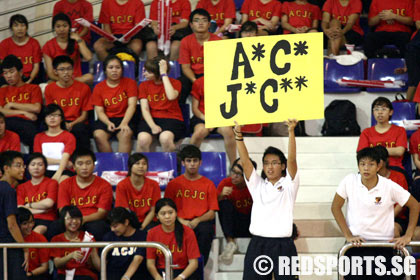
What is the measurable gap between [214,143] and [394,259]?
2668 mm

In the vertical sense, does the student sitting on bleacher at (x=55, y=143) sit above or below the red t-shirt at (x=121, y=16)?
below

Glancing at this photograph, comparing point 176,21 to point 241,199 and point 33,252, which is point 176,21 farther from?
point 33,252

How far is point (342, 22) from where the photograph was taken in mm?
9234

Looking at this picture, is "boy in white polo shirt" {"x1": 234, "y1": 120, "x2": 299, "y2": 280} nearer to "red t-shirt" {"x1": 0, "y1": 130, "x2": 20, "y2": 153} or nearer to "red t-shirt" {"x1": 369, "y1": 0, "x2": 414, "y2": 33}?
"red t-shirt" {"x1": 0, "y1": 130, "x2": 20, "y2": 153}

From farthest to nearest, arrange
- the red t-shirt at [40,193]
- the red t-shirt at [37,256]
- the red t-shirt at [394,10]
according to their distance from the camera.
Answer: the red t-shirt at [394,10] < the red t-shirt at [40,193] < the red t-shirt at [37,256]

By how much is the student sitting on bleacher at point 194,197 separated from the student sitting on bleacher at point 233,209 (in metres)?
0.10

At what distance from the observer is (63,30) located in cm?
857

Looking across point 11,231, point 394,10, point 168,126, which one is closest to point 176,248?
point 11,231

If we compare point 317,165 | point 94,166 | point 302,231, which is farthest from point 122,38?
point 302,231

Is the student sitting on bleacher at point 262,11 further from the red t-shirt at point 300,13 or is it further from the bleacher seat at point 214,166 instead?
the bleacher seat at point 214,166

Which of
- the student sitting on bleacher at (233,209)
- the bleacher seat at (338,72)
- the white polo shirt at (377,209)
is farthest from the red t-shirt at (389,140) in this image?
the bleacher seat at (338,72)

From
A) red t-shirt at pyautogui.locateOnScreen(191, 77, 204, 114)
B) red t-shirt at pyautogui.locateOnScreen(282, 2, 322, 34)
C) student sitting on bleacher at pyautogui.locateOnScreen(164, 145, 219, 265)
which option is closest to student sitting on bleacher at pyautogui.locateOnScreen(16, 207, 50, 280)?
student sitting on bleacher at pyautogui.locateOnScreen(164, 145, 219, 265)

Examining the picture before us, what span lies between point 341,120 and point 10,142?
11.5 feet

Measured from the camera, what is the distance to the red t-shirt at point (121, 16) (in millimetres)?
9125
